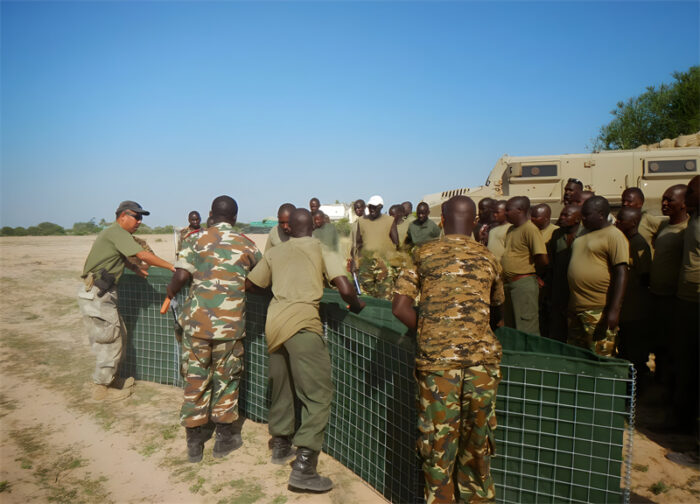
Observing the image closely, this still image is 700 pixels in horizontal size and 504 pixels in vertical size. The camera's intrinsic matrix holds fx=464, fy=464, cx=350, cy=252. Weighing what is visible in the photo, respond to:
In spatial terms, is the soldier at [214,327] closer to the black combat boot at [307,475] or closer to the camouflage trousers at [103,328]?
the black combat boot at [307,475]

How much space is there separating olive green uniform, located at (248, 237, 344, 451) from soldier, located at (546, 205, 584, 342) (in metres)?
2.86

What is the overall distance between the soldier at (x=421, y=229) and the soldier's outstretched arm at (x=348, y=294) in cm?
456

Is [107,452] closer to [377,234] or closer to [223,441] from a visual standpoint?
[223,441]

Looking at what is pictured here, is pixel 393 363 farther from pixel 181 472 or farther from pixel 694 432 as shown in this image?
pixel 694 432

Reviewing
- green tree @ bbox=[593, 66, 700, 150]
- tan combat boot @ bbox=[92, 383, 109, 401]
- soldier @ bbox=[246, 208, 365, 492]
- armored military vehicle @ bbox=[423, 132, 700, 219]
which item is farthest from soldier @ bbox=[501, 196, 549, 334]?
green tree @ bbox=[593, 66, 700, 150]

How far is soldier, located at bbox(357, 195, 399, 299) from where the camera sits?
7.75 metres

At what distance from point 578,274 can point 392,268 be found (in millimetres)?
3842

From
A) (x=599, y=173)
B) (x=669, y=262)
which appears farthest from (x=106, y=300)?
(x=599, y=173)

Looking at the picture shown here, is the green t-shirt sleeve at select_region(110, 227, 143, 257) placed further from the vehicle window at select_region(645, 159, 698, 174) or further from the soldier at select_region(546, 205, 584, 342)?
the vehicle window at select_region(645, 159, 698, 174)

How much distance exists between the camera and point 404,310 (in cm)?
261

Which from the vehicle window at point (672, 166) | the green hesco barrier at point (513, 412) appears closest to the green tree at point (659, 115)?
the vehicle window at point (672, 166)

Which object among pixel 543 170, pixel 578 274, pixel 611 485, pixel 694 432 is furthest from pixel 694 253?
pixel 543 170

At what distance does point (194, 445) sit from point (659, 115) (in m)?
32.2

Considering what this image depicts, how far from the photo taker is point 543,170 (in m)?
11.3
